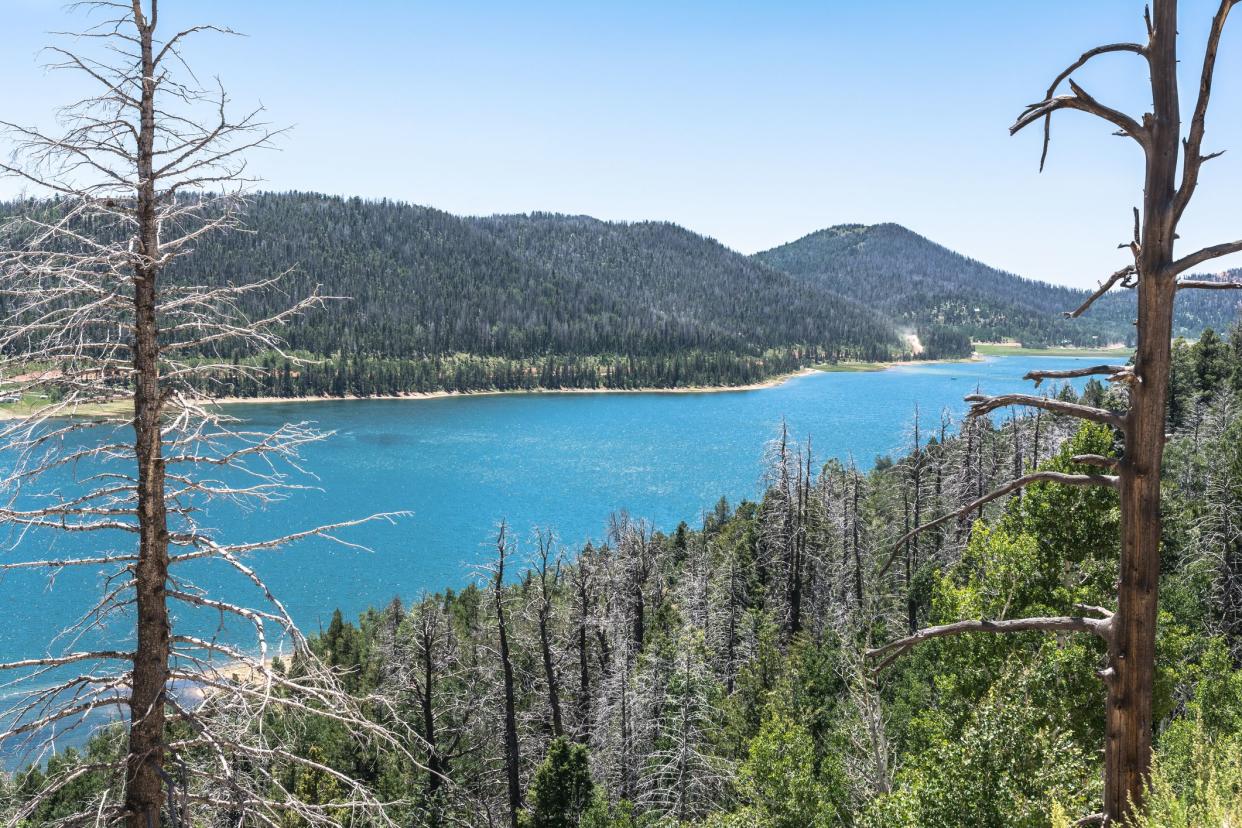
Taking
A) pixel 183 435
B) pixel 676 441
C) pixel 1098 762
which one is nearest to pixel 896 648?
pixel 183 435

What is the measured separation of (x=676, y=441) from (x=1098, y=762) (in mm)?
107507

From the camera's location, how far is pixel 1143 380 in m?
4.15

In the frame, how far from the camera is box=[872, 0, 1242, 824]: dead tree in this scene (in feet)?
13.2

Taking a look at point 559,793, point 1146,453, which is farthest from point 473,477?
point 1146,453

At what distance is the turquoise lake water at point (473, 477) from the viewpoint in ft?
193

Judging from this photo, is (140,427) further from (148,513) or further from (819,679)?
(819,679)

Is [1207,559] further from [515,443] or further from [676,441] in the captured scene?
[515,443]

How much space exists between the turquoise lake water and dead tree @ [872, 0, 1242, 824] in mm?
16148

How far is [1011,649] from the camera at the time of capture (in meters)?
13.1

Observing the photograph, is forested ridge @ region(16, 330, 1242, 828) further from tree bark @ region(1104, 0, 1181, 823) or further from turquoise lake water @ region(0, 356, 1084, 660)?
turquoise lake water @ region(0, 356, 1084, 660)

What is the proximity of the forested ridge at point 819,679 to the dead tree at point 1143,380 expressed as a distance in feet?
1.47

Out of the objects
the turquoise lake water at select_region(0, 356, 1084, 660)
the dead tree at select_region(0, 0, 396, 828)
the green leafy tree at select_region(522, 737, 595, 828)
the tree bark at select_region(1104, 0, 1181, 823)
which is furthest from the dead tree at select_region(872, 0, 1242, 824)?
the green leafy tree at select_region(522, 737, 595, 828)

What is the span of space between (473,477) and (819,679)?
2775 inches

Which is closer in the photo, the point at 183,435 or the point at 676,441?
the point at 183,435
